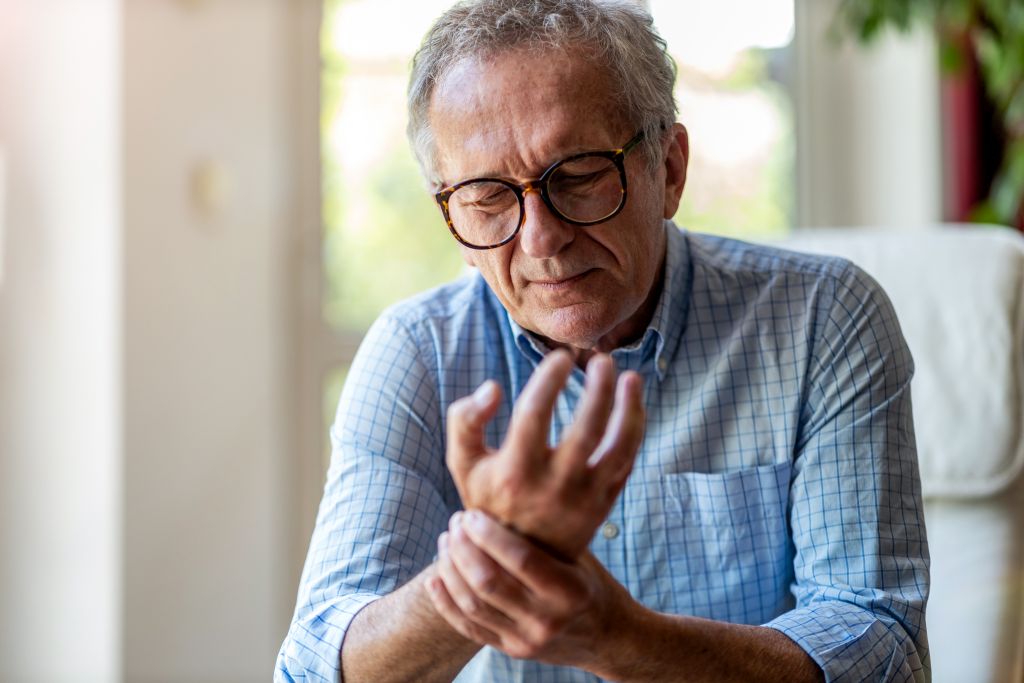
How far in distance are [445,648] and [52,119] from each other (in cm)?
183

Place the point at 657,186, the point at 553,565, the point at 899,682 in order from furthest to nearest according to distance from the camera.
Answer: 1. the point at 657,186
2. the point at 899,682
3. the point at 553,565

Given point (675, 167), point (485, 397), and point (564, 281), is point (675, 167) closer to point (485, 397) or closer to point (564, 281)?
point (564, 281)

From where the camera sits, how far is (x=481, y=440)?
0.89m

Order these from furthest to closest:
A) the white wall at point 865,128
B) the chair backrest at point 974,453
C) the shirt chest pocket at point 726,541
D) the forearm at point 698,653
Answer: the white wall at point 865,128 → the chair backrest at point 974,453 → the shirt chest pocket at point 726,541 → the forearm at point 698,653

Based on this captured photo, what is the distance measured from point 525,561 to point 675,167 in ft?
2.09

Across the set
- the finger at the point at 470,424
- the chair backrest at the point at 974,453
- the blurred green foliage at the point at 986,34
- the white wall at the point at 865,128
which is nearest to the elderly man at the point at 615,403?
the finger at the point at 470,424

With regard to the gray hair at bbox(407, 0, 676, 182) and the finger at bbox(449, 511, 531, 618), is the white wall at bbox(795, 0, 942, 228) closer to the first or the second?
the gray hair at bbox(407, 0, 676, 182)

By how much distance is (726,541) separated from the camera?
1.31m

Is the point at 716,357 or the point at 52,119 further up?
the point at 52,119

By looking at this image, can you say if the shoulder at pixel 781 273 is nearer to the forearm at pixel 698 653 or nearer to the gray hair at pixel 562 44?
the gray hair at pixel 562 44

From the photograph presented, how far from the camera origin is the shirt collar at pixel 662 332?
135 centimetres

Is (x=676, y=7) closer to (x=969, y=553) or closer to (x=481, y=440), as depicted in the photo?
(x=969, y=553)

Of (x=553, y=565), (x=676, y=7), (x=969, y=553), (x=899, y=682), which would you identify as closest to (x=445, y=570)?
(x=553, y=565)

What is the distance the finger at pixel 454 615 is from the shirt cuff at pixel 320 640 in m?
0.23
